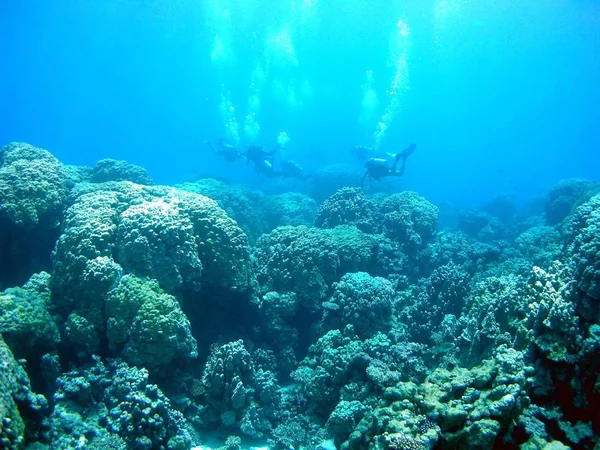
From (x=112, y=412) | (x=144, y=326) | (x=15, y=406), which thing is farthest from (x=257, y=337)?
(x=15, y=406)

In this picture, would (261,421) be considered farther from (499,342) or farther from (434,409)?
(499,342)

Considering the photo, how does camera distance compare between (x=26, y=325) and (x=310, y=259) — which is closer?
(x=26, y=325)

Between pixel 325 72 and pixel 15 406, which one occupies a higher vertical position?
pixel 325 72

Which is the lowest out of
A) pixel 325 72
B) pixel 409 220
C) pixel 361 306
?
pixel 361 306

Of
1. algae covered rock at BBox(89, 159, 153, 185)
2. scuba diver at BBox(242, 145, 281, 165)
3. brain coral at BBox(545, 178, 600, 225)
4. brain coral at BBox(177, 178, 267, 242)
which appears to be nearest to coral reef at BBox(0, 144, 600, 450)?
algae covered rock at BBox(89, 159, 153, 185)

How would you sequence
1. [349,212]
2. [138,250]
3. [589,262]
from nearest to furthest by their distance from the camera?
1. [589,262]
2. [138,250]
3. [349,212]

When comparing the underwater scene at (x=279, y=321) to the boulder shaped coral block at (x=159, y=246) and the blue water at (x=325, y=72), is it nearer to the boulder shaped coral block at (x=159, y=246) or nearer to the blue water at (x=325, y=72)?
the boulder shaped coral block at (x=159, y=246)

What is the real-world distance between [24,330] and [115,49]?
11308 cm

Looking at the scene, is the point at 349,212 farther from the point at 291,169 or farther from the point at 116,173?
the point at 291,169

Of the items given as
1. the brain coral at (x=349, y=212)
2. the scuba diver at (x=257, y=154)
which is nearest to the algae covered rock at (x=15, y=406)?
the brain coral at (x=349, y=212)

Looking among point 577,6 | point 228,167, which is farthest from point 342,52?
point 577,6

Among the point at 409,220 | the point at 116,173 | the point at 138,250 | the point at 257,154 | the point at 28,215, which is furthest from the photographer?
the point at 257,154

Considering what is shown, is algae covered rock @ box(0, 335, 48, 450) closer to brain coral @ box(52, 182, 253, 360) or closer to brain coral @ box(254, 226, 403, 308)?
brain coral @ box(52, 182, 253, 360)

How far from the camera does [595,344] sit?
3854 millimetres
